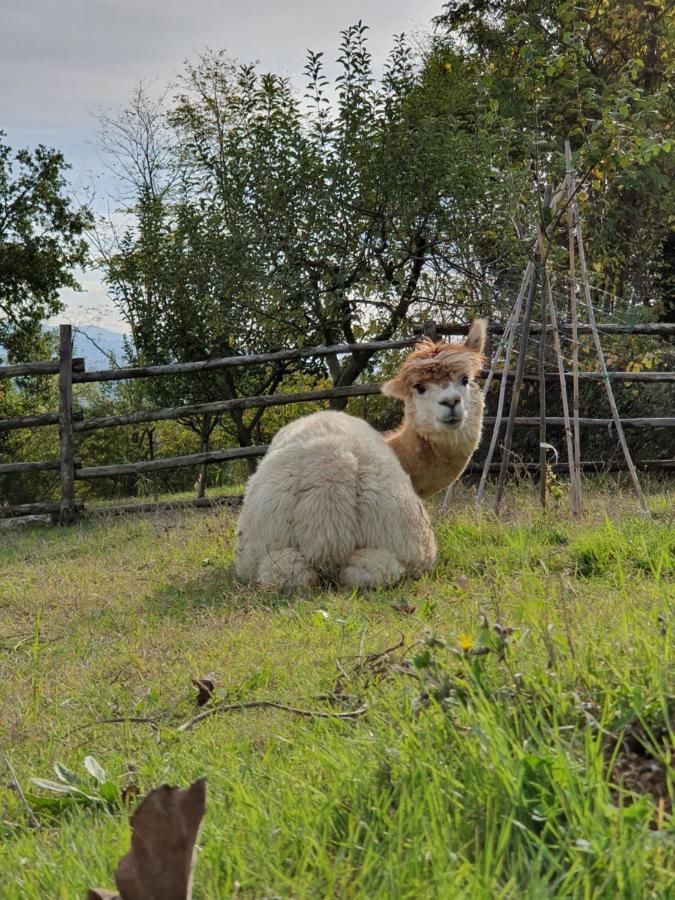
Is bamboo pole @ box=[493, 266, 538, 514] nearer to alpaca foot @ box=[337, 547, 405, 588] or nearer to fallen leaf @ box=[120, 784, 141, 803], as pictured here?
alpaca foot @ box=[337, 547, 405, 588]

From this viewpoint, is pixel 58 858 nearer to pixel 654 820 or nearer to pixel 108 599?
pixel 654 820

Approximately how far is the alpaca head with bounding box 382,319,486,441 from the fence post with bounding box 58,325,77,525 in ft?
19.6

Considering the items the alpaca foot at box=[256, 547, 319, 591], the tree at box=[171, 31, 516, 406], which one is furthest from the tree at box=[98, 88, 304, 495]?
the alpaca foot at box=[256, 547, 319, 591]

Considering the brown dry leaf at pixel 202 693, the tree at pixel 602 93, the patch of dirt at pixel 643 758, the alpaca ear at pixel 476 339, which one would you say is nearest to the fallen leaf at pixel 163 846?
the patch of dirt at pixel 643 758

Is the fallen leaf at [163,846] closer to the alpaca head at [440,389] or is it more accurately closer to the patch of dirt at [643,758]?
the patch of dirt at [643,758]

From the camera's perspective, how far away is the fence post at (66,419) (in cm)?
1097

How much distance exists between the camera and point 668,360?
1212 cm

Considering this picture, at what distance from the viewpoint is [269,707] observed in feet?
10.2

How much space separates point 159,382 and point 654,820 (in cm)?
1292

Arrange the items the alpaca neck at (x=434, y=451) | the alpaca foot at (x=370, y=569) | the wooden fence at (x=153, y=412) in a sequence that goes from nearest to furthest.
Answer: the alpaca foot at (x=370, y=569), the alpaca neck at (x=434, y=451), the wooden fence at (x=153, y=412)

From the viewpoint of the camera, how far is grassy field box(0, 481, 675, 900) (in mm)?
1629

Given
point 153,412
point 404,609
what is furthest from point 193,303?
point 404,609

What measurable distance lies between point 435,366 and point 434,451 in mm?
596

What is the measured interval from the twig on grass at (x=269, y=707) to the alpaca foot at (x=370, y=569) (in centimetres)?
182
